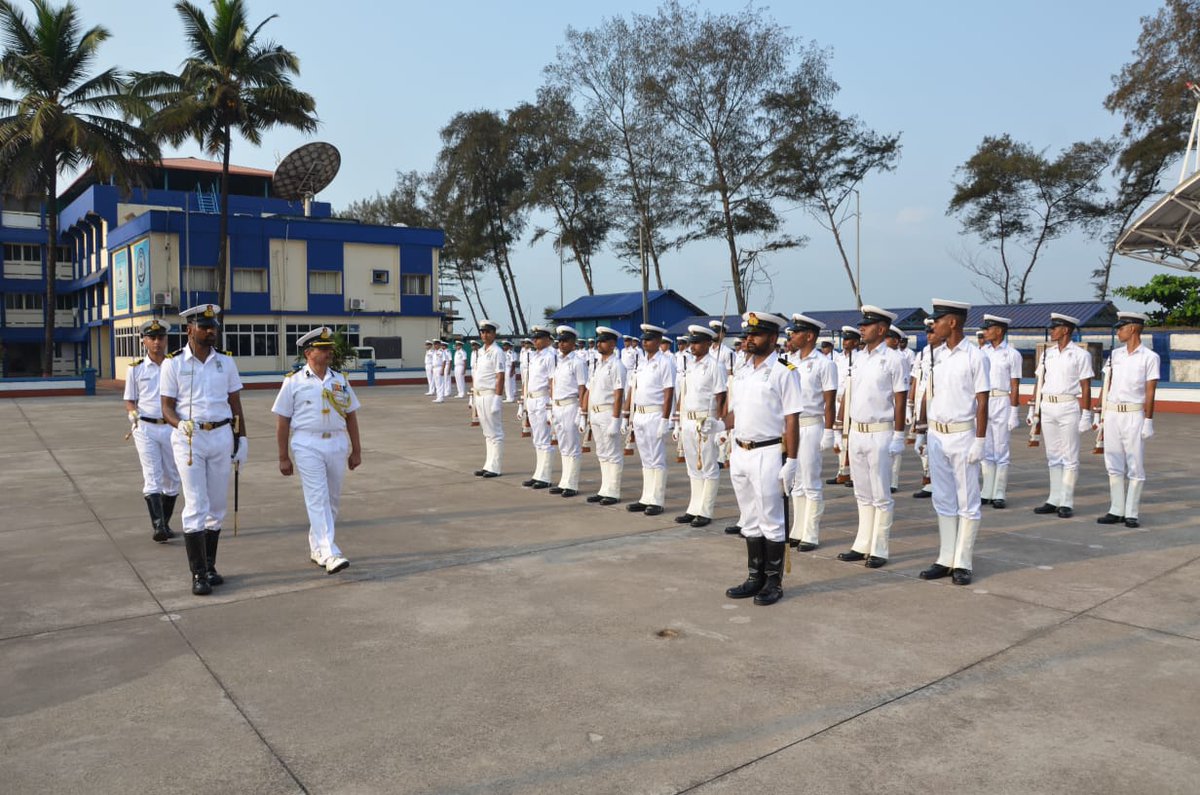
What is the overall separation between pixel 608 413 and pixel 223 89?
27408 mm

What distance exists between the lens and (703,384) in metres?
8.51

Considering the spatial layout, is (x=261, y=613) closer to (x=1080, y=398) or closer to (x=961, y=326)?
(x=961, y=326)

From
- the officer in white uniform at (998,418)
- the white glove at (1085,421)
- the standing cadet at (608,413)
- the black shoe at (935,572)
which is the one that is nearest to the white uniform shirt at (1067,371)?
the white glove at (1085,421)

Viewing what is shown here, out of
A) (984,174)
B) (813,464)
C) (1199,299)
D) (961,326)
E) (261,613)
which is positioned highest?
(984,174)

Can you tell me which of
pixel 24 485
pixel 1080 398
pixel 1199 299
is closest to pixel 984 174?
pixel 1199 299

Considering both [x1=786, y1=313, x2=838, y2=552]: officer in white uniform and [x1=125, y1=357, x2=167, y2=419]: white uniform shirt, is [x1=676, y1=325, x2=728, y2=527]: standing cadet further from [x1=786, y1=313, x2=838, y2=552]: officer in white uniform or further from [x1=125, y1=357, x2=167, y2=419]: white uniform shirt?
[x1=125, y1=357, x2=167, y2=419]: white uniform shirt

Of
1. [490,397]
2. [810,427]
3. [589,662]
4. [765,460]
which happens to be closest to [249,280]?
[490,397]

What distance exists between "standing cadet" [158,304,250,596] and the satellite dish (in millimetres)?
34626

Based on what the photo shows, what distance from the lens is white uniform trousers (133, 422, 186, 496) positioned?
7.91 meters

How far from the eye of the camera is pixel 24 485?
11.0 metres

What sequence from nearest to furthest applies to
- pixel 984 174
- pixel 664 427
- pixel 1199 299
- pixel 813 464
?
pixel 813 464 → pixel 664 427 → pixel 1199 299 → pixel 984 174

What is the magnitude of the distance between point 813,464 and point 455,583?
3.27 metres

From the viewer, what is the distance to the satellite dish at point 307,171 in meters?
38.2

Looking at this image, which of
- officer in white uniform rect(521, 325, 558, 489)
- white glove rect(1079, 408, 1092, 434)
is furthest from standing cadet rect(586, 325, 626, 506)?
white glove rect(1079, 408, 1092, 434)
